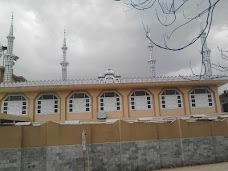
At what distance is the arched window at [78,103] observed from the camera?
2334 centimetres

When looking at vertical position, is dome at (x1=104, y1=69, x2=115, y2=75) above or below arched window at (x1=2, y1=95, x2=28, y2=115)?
above

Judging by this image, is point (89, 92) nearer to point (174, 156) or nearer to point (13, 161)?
point (174, 156)

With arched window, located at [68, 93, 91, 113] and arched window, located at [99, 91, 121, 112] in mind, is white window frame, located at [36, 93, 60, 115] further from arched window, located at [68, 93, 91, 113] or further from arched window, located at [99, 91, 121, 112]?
arched window, located at [99, 91, 121, 112]

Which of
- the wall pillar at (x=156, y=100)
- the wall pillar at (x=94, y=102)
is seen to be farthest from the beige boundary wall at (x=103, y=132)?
the wall pillar at (x=94, y=102)

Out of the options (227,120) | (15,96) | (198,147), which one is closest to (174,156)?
(198,147)

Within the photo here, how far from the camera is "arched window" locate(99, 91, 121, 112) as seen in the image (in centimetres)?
2355

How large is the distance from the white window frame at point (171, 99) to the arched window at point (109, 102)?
3.88m

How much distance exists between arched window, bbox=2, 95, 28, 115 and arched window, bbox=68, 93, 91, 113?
151 inches

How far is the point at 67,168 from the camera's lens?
1277 centimetres

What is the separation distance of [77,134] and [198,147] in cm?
774

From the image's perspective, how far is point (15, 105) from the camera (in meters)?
23.2

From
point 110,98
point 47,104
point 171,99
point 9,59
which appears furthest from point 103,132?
point 9,59

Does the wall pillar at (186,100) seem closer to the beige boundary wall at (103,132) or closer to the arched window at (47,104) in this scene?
the beige boundary wall at (103,132)

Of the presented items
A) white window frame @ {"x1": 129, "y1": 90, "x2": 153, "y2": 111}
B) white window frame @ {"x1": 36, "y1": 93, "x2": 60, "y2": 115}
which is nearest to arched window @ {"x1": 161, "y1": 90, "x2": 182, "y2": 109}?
white window frame @ {"x1": 129, "y1": 90, "x2": 153, "y2": 111}
